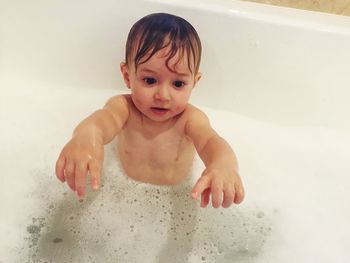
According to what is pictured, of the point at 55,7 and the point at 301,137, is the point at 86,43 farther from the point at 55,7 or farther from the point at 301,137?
the point at 301,137

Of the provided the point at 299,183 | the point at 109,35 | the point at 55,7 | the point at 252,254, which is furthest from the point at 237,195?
the point at 55,7

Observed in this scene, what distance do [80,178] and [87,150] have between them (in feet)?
0.22

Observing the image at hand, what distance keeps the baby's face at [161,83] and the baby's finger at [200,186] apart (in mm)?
231

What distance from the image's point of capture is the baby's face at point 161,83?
0.99 m

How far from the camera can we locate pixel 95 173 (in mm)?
855

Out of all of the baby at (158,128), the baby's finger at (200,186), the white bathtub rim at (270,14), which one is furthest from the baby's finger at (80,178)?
the white bathtub rim at (270,14)

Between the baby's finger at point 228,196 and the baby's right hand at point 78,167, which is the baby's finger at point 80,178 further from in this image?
the baby's finger at point 228,196

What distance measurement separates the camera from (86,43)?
131 cm

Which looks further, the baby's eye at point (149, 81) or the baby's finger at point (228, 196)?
the baby's eye at point (149, 81)

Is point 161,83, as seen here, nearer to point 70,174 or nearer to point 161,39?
point 161,39

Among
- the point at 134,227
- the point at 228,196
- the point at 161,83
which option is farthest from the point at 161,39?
the point at 134,227

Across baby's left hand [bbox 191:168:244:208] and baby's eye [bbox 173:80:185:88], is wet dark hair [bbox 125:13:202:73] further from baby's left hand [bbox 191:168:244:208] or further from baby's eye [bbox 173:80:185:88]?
baby's left hand [bbox 191:168:244:208]

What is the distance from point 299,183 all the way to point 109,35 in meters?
0.63

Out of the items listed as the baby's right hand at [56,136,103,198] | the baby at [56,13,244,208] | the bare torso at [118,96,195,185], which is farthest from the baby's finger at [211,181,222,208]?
the bare torso at [118,96,195,185]
